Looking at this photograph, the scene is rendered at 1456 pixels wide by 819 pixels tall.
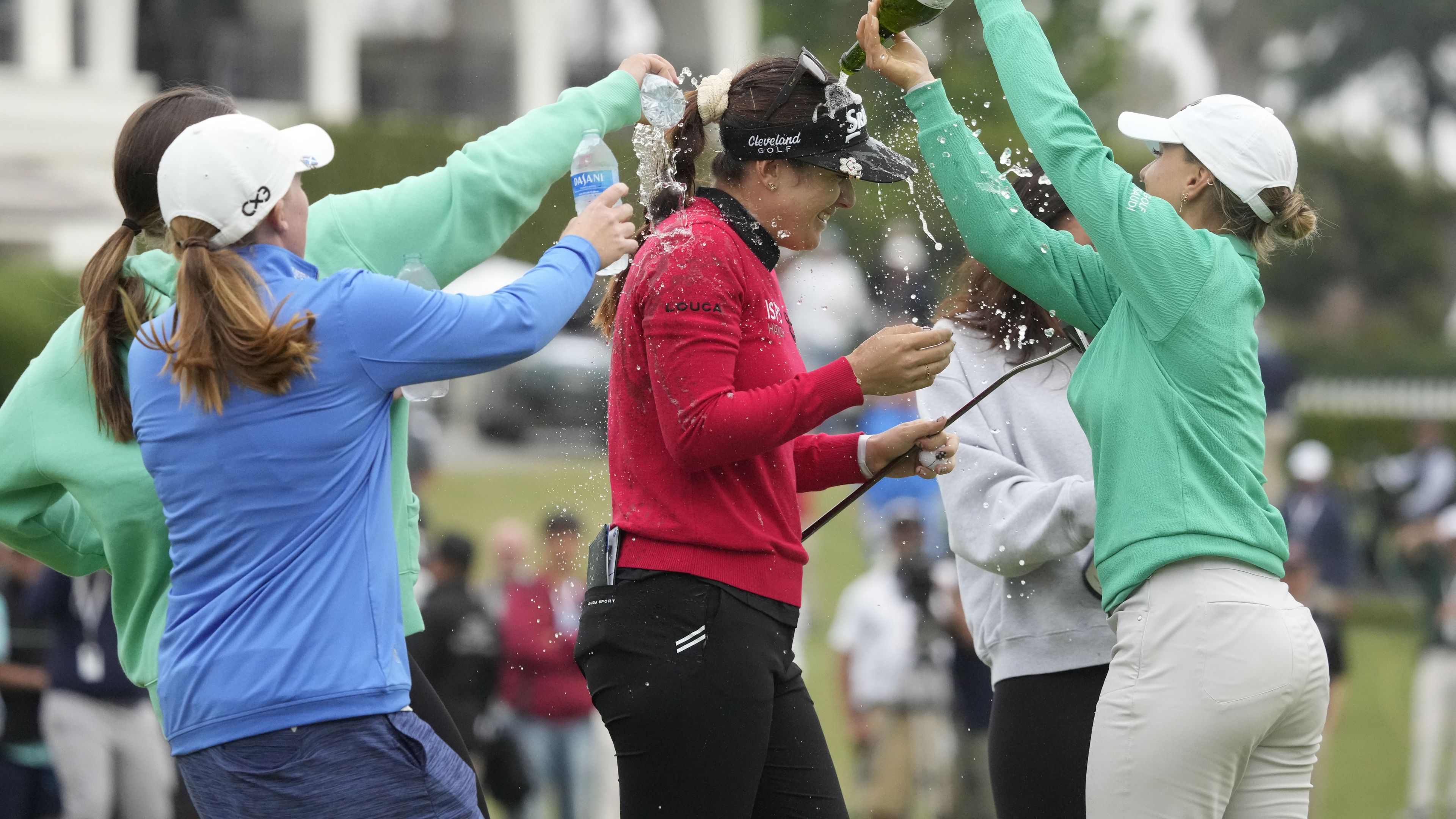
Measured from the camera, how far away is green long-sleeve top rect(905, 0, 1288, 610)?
2885 millimetres

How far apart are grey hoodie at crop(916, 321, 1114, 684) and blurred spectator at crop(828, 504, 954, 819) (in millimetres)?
5005

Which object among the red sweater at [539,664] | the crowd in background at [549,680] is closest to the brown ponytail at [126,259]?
the crowd in background at [549,680]

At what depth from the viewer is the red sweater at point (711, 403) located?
2.86 meters

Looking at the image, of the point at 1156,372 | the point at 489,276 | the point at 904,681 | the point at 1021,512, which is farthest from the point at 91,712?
the point at 1156,372

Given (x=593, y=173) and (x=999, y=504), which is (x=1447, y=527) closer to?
(x=999, y=504)

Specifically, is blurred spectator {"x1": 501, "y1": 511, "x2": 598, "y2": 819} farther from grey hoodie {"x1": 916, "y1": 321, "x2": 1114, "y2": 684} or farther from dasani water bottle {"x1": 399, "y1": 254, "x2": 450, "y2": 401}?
dasani water bottle {"x1": 399, "y1": 254, "x2": 450, "y2": 401}

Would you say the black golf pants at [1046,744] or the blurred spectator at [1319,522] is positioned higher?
the black golf pants at [1046,744]

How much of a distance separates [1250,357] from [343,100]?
26.4 m

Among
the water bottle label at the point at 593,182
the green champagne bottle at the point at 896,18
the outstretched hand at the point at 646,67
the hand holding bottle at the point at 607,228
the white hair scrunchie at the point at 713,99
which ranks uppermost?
the green champagne bottle at the point at 896,18

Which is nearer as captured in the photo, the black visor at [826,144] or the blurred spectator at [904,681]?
the black visor at [826,144]

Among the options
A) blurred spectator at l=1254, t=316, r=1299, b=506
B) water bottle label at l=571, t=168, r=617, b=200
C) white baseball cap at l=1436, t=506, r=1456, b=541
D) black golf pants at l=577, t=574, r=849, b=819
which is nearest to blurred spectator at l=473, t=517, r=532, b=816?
black golf pants at l=577, t=574, r=849, b=819

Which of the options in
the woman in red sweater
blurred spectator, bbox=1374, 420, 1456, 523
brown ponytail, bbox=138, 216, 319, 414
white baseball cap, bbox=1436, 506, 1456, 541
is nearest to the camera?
brown ponytail, bbox=138, 216, 319, 414

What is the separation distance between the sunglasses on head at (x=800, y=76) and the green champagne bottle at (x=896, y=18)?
0.25 m

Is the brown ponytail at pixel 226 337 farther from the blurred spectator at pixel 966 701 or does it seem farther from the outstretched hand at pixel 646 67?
the blurred spectator at pixel 966 701
